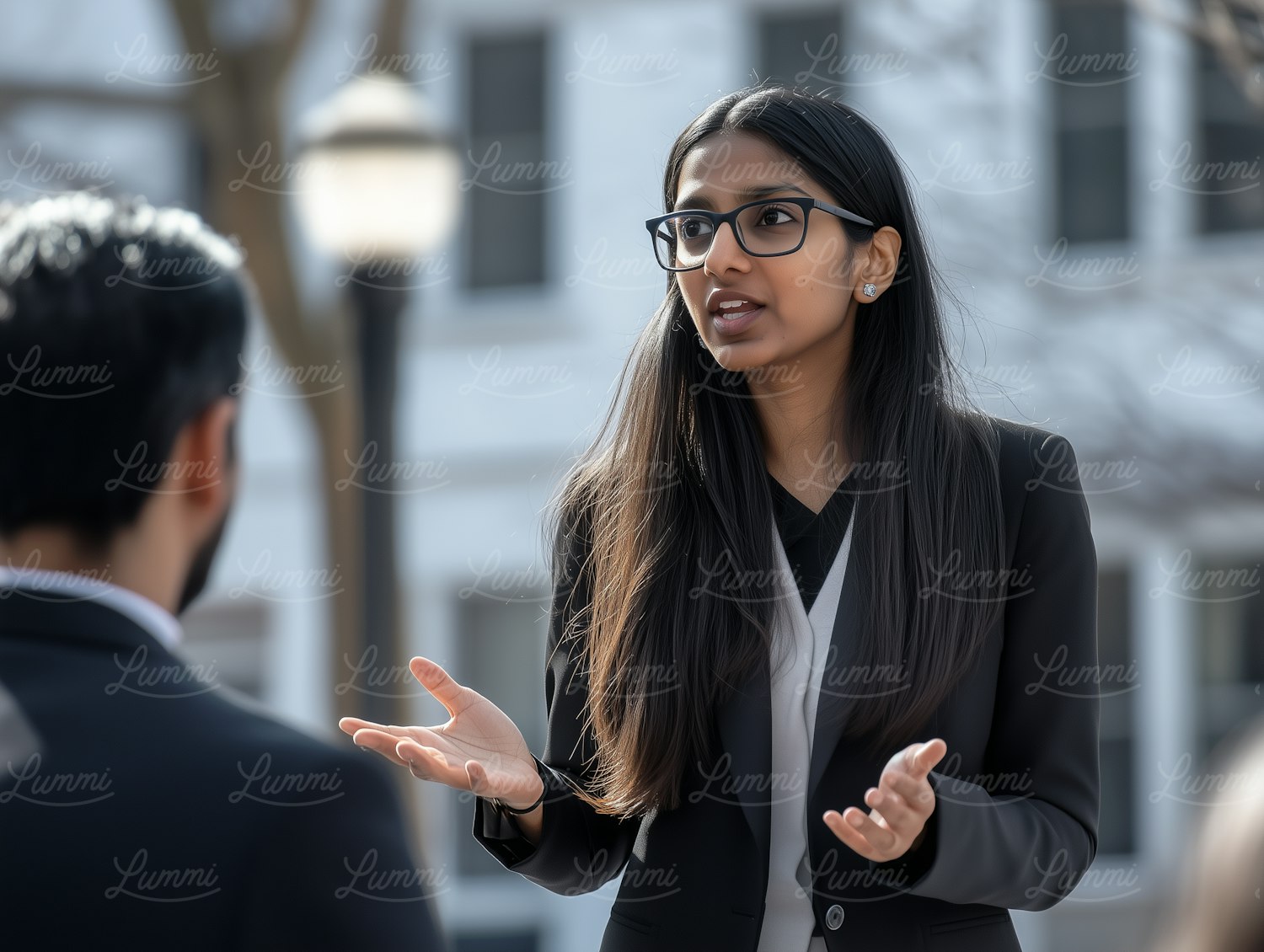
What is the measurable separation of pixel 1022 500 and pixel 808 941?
2.37ft

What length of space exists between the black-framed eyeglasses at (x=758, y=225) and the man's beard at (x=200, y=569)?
1165mm

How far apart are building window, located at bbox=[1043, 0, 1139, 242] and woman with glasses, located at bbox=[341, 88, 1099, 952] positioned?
7720 millimetres

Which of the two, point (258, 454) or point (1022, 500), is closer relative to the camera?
point (1022, 500)

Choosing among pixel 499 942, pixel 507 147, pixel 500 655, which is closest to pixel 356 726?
pixel 500 655

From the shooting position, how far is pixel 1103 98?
10.3 meters

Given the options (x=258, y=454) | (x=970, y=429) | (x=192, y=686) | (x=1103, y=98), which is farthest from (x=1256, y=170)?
(x=192, y=686)

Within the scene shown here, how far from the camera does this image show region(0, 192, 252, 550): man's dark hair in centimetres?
175

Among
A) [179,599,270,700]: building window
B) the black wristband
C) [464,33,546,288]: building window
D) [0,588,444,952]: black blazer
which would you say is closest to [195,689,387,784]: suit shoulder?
[0,588,444,952]: black blazer

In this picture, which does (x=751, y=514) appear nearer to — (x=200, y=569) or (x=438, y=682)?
(x=438, y=682)

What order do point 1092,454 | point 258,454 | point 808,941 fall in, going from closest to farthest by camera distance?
point 808,941, point 1092,454, point 258,454

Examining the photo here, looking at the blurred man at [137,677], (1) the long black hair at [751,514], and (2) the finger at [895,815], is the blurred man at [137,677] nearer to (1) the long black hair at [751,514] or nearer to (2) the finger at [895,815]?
(2) the finger at [895,815]

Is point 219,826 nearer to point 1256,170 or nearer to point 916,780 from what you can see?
point 916,780

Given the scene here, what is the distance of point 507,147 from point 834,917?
9.75 meters

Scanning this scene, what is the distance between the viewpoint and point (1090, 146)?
10.4 m
